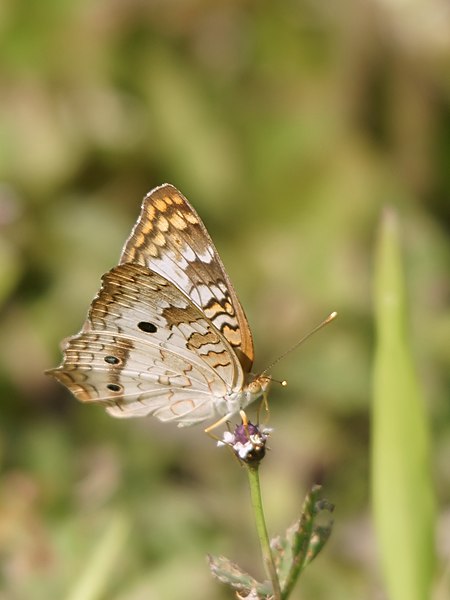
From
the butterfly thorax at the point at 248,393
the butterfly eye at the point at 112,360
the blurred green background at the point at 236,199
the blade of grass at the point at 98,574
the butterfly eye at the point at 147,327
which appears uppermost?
the blurred green background at the point at 236,199

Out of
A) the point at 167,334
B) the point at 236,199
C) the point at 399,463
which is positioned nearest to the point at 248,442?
the point at 399,463

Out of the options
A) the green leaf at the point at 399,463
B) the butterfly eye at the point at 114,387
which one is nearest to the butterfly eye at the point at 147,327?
the butterfly eye at the point at 114,387

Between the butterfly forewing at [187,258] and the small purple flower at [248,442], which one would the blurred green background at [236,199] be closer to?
the butterfly forewing at [187,258]

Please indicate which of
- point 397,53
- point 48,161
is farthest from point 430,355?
point 48,161

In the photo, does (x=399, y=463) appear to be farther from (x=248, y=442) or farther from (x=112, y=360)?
(x=112, y=360)

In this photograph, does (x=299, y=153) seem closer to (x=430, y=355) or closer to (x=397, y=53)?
(x=397, y=53)

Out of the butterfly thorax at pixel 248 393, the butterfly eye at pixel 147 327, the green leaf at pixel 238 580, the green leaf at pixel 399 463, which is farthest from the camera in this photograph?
the butterfly eye at pixel 147 327
